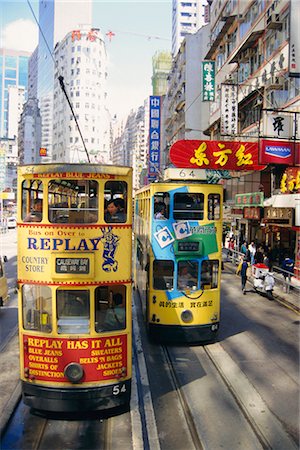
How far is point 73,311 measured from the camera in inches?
288

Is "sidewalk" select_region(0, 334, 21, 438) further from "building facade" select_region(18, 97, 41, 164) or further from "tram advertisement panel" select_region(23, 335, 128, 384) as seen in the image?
"building facade" select_region(18, 97, 41, 164)

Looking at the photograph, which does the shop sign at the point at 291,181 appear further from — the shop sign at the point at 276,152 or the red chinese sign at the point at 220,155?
the red chinese sign at the point at 220,155

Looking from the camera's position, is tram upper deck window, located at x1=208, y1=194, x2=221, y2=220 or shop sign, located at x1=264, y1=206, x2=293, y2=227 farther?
shop sign, located at x1=264, y1=206, x2=293, y2=227

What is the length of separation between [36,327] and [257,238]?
79.8 feet

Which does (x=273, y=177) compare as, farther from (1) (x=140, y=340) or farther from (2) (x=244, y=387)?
(2) (x=244, y=387)

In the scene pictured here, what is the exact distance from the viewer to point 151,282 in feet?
36.8

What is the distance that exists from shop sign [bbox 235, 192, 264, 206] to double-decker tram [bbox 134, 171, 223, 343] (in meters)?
13.5

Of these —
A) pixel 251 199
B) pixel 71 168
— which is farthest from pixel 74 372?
pixel 251 199

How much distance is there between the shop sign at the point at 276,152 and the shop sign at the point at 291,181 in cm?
50

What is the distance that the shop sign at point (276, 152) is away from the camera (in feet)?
65.7

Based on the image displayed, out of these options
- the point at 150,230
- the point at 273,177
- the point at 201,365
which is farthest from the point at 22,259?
the point at 273,177

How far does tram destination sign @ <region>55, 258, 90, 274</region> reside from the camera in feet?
23.3

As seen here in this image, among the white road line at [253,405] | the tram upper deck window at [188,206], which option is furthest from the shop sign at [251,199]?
the white road line at [253,405]

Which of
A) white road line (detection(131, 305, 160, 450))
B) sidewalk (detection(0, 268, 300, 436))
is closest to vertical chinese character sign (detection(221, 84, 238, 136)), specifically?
sidewalk (detection(0, 268, 300, 436))
